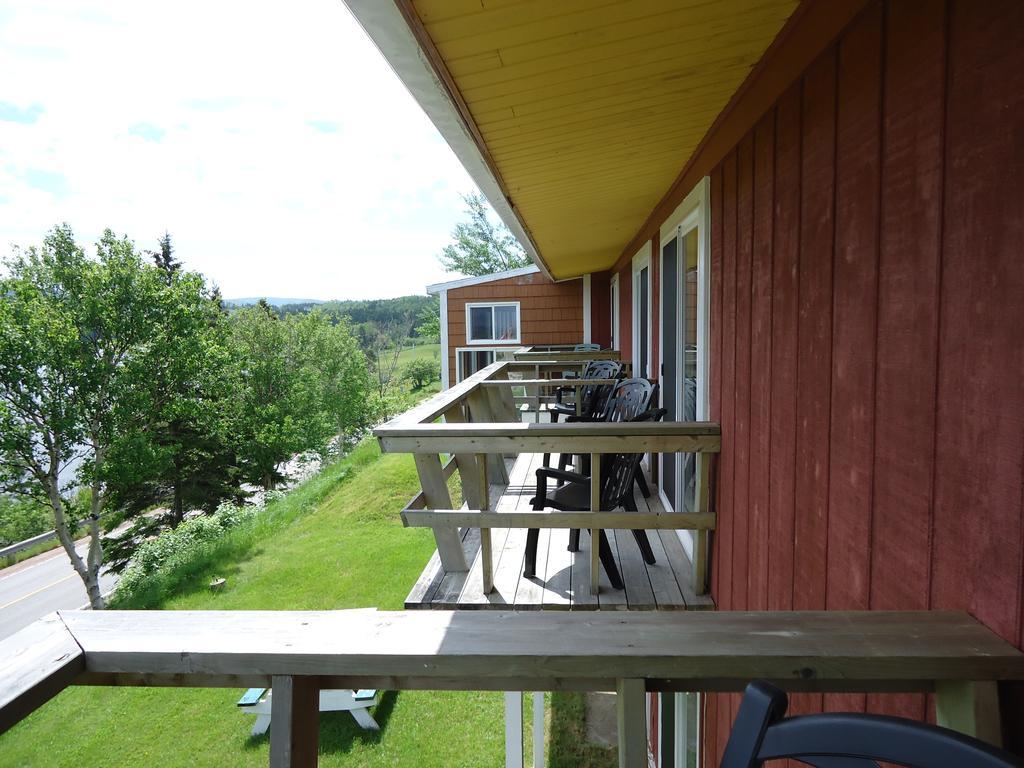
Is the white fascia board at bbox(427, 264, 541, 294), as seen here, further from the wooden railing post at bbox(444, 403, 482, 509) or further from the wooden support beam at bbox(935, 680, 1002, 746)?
the wooden support beam at bbox(935, 680, 1002, 746)

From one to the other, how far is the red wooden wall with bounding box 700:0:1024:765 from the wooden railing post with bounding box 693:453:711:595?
1.55 ft

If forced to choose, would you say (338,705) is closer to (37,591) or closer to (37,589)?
(37,591)

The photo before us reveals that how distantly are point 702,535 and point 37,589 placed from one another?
26115mm

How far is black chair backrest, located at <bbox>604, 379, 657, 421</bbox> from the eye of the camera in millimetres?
3533

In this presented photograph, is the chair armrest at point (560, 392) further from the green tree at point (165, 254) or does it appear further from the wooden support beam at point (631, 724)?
the green tree at point (165, 254)

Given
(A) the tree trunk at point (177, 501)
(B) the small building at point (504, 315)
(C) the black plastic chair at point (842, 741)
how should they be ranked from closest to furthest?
(C) the black plastic chair at point (842, 741) → (B) the small building at point (504, 315) → (A) the tree trunk at point (177, 501)

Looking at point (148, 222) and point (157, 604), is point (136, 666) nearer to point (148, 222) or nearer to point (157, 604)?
point (157, 604)

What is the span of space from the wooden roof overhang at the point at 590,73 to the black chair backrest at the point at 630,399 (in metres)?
1.21

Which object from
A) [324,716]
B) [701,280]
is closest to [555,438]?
[701,280]

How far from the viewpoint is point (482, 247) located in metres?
28.2

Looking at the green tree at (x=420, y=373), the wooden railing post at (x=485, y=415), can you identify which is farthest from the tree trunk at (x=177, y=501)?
the green tree at (x=420, y=373)

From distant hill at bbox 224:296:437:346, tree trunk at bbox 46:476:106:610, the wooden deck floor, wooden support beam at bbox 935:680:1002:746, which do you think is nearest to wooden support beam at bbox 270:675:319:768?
wooden support beam at bbox 935:680:1002:746

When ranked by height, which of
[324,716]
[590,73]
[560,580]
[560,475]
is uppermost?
A: [590,73]

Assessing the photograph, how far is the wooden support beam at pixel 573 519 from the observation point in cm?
264
